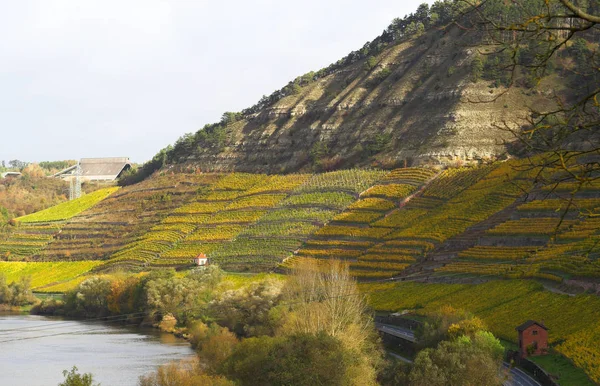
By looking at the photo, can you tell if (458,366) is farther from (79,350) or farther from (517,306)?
(79,350)

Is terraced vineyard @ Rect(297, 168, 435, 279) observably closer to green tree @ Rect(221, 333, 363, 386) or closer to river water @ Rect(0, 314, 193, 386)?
river water @ Rect(0, 314, 193, 386)

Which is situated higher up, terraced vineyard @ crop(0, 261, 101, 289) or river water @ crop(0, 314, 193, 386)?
terraced vineyard @ crop(0, 261, 101, 289)

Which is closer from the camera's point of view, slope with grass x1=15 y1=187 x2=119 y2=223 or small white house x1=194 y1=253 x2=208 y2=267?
small white house x1=194 y1=253 x2=208 y2=267

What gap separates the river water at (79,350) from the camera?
64750 mm

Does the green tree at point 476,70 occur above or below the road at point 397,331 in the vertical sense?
above

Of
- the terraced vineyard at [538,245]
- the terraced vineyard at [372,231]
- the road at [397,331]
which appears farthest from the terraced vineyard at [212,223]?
the road at [397,331]

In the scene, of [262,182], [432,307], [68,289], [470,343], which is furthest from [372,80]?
[470,343]

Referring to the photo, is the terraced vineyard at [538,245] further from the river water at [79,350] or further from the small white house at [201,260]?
the small white house at [201,260]

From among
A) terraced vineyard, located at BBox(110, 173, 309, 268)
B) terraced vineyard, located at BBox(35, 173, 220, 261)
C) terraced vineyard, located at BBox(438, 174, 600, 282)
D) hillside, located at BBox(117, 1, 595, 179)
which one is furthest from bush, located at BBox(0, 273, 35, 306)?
terraced vineyard, located at BBox(438, 174, 600, 282)

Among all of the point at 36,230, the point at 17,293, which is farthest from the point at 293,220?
the point at 36,230

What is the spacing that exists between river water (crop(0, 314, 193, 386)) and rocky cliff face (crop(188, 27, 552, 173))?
47.3m

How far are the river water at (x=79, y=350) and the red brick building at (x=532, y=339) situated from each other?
88.5ft

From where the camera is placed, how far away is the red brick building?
4903 cm

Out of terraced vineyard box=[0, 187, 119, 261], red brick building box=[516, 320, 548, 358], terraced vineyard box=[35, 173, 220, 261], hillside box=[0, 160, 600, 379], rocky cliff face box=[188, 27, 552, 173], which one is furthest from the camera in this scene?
terraced vineyard box=[0, 187, 119, 261]
